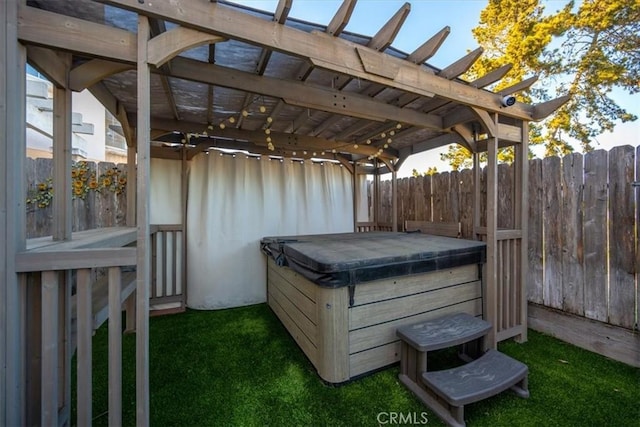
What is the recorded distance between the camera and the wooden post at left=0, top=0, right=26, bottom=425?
113cm

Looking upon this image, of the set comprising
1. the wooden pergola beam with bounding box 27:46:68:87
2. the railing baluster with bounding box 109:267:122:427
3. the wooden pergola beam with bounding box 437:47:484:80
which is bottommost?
the railing baluster with bounding box 109:267:122:427

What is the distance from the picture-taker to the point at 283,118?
3375 mm

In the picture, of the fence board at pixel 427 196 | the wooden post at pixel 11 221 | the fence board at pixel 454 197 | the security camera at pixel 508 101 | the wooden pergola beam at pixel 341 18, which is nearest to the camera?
→ the wooden post at pixel 11 221

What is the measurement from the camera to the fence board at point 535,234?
112 inches

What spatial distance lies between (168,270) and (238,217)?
1167 millimetres

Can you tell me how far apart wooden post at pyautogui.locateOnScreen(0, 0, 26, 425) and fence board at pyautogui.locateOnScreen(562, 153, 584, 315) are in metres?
4.01

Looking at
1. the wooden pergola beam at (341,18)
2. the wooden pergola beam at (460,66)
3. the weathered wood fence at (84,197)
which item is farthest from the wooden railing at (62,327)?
the wooden pergola beam at (460,66)

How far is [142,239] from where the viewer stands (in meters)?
1.35

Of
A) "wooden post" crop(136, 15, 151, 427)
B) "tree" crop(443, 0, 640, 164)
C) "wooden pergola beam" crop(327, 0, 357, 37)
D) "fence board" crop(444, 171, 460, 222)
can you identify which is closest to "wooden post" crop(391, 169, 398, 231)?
"fence board" crop(444, 171, 460, 222)

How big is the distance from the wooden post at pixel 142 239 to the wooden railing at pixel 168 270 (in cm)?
239

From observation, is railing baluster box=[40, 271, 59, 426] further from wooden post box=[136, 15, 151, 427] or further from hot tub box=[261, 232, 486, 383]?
hot tub box=[261, 232, 486, 383]

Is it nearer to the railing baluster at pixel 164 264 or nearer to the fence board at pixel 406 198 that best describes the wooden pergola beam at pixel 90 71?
the railing baluster at pixel 164 264

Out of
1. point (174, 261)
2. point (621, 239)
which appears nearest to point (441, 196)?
point (621, 239)

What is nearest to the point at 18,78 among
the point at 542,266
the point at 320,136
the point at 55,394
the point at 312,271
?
the point at 55,394
